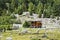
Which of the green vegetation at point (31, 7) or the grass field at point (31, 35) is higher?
the green vegetation at point (31, 7)

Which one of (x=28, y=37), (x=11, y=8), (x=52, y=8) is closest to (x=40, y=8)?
(x=52, y=8)

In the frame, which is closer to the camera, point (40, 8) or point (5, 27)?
point (5, 27)

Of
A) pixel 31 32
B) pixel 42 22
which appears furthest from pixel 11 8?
pixel 31 32

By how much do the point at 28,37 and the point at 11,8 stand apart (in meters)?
17.3

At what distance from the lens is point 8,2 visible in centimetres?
3925

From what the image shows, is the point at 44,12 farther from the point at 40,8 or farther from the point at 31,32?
the point at 31,32

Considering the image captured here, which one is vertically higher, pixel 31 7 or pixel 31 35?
pixel 31 7

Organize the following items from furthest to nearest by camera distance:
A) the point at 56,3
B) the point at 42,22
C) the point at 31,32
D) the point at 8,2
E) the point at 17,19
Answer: the point at 8,2 → the point at 56,3 → the point at 17,19 → the point at 42,22 → the point at 31,32

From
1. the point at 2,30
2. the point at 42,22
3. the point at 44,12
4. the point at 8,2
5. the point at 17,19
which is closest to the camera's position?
the point at 2,30

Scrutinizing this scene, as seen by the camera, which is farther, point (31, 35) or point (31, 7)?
point (31, 7)

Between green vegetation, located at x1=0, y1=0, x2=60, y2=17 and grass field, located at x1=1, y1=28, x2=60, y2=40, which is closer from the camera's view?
grass field, located at x1=1, y1=28, x2=60, y2=40

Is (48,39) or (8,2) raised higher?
(8,2)

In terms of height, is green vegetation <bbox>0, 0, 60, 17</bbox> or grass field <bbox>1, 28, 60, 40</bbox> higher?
green vegetation <bbox>0, 0, 60, 17</bbox>

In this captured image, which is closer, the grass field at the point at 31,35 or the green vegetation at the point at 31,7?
the grass field at the point at 31,35
